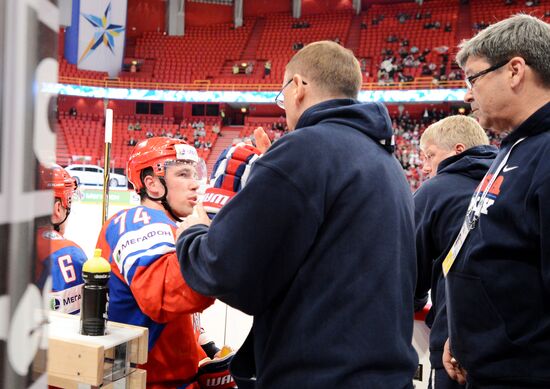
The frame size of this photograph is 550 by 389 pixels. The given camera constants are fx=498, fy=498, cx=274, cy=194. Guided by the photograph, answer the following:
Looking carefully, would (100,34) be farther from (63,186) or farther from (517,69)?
(517,69)

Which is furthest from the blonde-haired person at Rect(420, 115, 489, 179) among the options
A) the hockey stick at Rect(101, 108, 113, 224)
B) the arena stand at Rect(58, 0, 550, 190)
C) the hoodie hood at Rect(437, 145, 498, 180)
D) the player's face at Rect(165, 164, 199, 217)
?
the arena stand at Rect(58, 0, 550, 190)

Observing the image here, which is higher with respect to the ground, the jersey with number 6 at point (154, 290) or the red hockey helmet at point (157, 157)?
the red hockey helmet at point (157, 157)

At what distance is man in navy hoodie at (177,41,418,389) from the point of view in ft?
3.48

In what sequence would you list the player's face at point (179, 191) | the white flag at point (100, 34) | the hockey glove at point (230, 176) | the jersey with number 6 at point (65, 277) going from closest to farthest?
the hockey glove at point (230, 176)
the jersey with number 6 at point (65, 277)
the player's face at point (179, 191)
the white flag at point (100, 34)

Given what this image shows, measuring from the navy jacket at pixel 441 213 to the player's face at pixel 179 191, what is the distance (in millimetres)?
965

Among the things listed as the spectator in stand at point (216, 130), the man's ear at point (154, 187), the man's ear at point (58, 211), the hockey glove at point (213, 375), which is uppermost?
the spectator in stand at point (216, 130)

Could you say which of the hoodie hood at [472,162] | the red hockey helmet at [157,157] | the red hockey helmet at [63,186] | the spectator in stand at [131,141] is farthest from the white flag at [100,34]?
the spectator in stand at [131,141]

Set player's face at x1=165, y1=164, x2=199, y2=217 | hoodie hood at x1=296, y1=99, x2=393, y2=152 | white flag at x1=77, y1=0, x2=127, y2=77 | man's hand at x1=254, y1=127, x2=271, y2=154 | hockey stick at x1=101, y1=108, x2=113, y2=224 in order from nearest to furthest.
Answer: hoodie hood at x1=296, y1=99, x2=393, y2=152 → man's hand at x1=254, y1=127, x2=271, y2=154 → player's face at x1=165, y1=164, x2=199, y2=217 → hockey stick at x1=101, y1=108, x2=113, y2=224 → white flag at x1=77, y1=0, x2=127, y2=77

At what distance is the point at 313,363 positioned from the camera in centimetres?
110

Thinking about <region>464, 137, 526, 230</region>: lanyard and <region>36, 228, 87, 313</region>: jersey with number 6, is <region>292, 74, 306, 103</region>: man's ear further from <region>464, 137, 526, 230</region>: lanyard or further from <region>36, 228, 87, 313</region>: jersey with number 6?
<region>36, 228, 87, 313</region>: jersey with number 6

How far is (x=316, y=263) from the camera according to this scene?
1112 mm

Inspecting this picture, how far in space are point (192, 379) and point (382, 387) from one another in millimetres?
923

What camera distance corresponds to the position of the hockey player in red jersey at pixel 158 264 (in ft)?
4.60

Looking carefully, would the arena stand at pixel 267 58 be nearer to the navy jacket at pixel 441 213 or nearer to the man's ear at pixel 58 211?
the navy jacket at pixel 441 213
